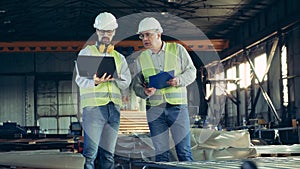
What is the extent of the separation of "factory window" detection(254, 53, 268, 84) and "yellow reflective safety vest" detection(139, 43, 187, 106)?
16968 millimetres

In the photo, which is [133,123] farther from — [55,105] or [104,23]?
[55,105]

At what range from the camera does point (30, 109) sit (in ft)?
99.7

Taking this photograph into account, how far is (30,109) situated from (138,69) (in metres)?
26.0

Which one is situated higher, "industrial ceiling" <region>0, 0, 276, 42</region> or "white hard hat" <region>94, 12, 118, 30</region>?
"industrial ceiling" <region>0, 0, 276, 42</region>

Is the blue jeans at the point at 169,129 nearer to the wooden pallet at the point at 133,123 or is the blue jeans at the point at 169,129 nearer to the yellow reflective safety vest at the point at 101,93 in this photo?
the yellow reflective safety vest at the point at 101,93

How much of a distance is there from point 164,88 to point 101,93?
2.01ft

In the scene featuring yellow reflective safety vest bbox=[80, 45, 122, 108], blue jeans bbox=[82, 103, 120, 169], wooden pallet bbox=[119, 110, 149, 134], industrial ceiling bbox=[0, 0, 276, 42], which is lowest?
wooden pallet bbox=[119, 110, 149, 134]

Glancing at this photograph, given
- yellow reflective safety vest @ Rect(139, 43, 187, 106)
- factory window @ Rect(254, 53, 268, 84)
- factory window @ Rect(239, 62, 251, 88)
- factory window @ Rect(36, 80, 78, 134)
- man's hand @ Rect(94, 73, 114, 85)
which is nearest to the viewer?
man's hand @ Rect(94, 73, 114, 85)

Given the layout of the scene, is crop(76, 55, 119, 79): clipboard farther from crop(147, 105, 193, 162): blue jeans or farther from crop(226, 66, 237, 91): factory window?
crop(226, 66, 237, 91): factory window

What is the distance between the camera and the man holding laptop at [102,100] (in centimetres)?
470

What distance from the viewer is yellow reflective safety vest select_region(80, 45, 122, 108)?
4.82 meters

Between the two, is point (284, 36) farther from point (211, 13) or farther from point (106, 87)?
point (106, 87)

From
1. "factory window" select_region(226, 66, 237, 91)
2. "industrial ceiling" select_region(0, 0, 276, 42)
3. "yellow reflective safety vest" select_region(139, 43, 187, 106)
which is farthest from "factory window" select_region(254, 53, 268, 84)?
"yellow reflective safety vest" select_region(139, 43, 187, 106)

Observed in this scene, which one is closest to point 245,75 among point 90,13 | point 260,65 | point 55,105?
point 260,65
